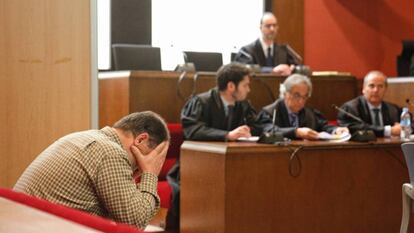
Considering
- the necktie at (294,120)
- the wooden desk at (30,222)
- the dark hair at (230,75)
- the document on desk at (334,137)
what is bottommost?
the document on desk at (334,137)

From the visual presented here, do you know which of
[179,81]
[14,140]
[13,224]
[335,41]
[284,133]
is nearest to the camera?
[13,224]

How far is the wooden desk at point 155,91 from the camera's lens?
5734 millimetres

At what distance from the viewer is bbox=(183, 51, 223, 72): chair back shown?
7.03 meters

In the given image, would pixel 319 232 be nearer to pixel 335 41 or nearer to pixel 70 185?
pixel 70 185

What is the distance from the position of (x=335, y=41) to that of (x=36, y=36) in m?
6.35

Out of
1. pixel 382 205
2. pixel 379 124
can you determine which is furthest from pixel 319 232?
pixel 379 124

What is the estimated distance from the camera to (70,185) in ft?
7.74

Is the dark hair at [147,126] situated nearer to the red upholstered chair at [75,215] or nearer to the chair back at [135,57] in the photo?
the red upholstered chair at [75,215]

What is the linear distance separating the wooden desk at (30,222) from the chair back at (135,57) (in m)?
4.71

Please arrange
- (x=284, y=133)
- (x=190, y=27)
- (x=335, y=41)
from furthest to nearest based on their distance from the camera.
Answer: (x=335, y=41) → (x=190, y=27) → (x=284, y=133)

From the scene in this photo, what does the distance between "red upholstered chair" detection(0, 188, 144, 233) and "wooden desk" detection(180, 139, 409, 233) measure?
2494mm

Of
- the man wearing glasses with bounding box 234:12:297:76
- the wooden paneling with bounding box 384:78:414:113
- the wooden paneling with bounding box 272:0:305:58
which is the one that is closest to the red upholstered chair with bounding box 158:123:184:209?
the man wearing glasses with bounding box 234:12:297:76

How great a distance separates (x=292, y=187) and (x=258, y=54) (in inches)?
102

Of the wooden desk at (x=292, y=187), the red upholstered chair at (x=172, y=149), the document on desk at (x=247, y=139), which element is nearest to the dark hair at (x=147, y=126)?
the wooden desk at (x=292, y=187)
